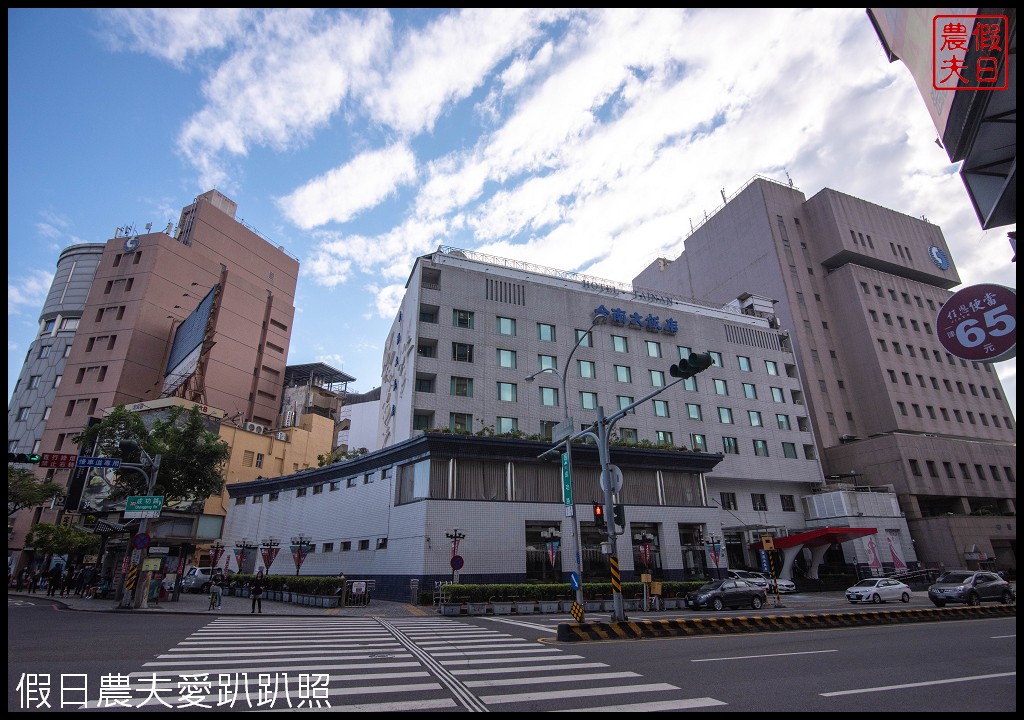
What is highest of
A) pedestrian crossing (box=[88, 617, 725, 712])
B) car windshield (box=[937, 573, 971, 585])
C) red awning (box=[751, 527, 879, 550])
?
red awning (box=[751, 527, 879, 550])

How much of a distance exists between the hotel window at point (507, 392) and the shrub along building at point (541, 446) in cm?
11

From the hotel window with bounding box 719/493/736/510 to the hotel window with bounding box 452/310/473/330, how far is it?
26552 millimetres

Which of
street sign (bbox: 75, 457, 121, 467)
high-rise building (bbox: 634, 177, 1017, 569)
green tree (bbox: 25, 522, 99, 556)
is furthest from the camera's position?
high-rise building (bbox: 634, 177, 1017, 569)

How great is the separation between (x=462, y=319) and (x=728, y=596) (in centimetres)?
2582

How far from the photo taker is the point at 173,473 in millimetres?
36781

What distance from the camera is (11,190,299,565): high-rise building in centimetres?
6078

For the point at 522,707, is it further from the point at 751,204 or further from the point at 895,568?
the point at 751,204

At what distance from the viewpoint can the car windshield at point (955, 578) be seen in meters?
27.0

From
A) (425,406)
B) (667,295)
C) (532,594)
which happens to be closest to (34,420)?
(425,406)

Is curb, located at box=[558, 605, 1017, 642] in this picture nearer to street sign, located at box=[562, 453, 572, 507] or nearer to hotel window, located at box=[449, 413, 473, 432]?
street sign, located at box=[562, 453, 572, 507]

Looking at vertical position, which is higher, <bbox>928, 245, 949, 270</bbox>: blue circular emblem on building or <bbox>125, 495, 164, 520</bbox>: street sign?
<bbox>928, 245, 949, 270</bbox>: blue circular emblem on building

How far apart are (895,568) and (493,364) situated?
1607 inches

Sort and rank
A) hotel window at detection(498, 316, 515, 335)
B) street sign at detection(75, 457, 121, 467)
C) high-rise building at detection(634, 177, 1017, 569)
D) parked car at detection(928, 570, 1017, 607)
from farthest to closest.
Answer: high-rise building at detection(634, 177, 1017, 569) → hotel window at detection(498, 316, 515, 335) → parked car at detection(928, 570, 1017, 607) → street sign at detection(75, 457, 121, 467)

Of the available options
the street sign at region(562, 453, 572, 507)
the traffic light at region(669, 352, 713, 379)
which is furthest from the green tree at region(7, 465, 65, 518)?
the traffic light at region(669, 352, 713, 379)
